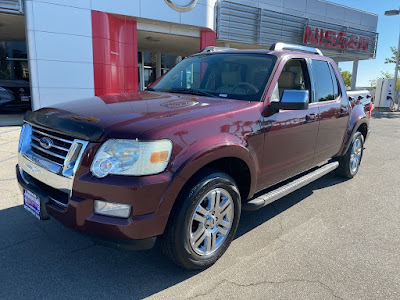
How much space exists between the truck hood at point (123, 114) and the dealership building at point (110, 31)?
28.5ft

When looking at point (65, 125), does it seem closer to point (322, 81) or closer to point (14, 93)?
point (322, 81)

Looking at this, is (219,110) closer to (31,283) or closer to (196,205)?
(196,205)

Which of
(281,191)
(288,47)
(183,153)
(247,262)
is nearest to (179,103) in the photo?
(183,153)

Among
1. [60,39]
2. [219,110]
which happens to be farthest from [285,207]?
[60,39]

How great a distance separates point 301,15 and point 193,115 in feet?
61.8

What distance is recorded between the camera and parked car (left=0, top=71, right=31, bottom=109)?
1099 cm

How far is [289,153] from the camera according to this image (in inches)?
136

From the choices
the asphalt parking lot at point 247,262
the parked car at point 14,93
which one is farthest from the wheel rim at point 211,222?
the parked car at point 14,93

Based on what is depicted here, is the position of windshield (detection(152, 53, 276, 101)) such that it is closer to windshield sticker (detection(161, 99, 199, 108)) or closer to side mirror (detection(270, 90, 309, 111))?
side mirror (detection(270, 90, 309, 111))

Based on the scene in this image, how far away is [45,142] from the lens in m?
2.57

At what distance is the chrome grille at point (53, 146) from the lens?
2381 millimetres

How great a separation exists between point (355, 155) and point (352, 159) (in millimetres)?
148

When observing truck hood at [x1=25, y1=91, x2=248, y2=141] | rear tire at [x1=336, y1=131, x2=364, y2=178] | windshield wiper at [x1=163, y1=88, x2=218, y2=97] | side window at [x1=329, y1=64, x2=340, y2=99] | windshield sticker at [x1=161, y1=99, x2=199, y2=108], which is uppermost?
side window at [x1=329, y1=64, x2=340, y2=99]

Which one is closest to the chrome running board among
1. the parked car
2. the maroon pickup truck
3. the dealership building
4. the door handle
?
the maroon pickup truck
